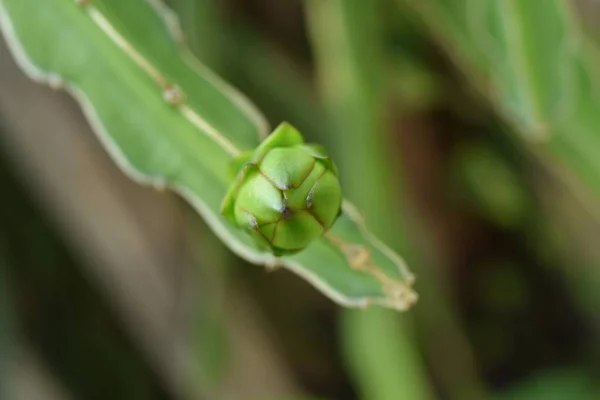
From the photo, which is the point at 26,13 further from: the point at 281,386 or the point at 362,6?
the point at 281,386

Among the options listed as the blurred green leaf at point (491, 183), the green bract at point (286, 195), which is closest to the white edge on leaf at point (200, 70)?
the green bract at point (286, 195)

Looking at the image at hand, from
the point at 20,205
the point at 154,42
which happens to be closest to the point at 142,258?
the point at 20,205

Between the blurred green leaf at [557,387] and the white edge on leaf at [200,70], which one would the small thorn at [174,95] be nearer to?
the white edge on leaf at [200,70]

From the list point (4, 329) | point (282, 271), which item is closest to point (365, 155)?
point (282, 271)

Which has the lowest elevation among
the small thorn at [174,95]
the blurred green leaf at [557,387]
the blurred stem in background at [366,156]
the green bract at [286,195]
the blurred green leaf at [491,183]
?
the blurred green leaf at [557,387]

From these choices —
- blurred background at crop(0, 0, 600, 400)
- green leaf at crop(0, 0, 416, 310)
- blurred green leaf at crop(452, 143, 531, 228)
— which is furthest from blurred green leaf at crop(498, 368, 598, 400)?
green leaf at crop(0, 0, 416, 310)

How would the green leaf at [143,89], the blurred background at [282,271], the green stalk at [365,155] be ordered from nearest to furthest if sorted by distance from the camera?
the green leaf at [143,89]
the green stalk at [365,155]
the blurred background at [282,271]
